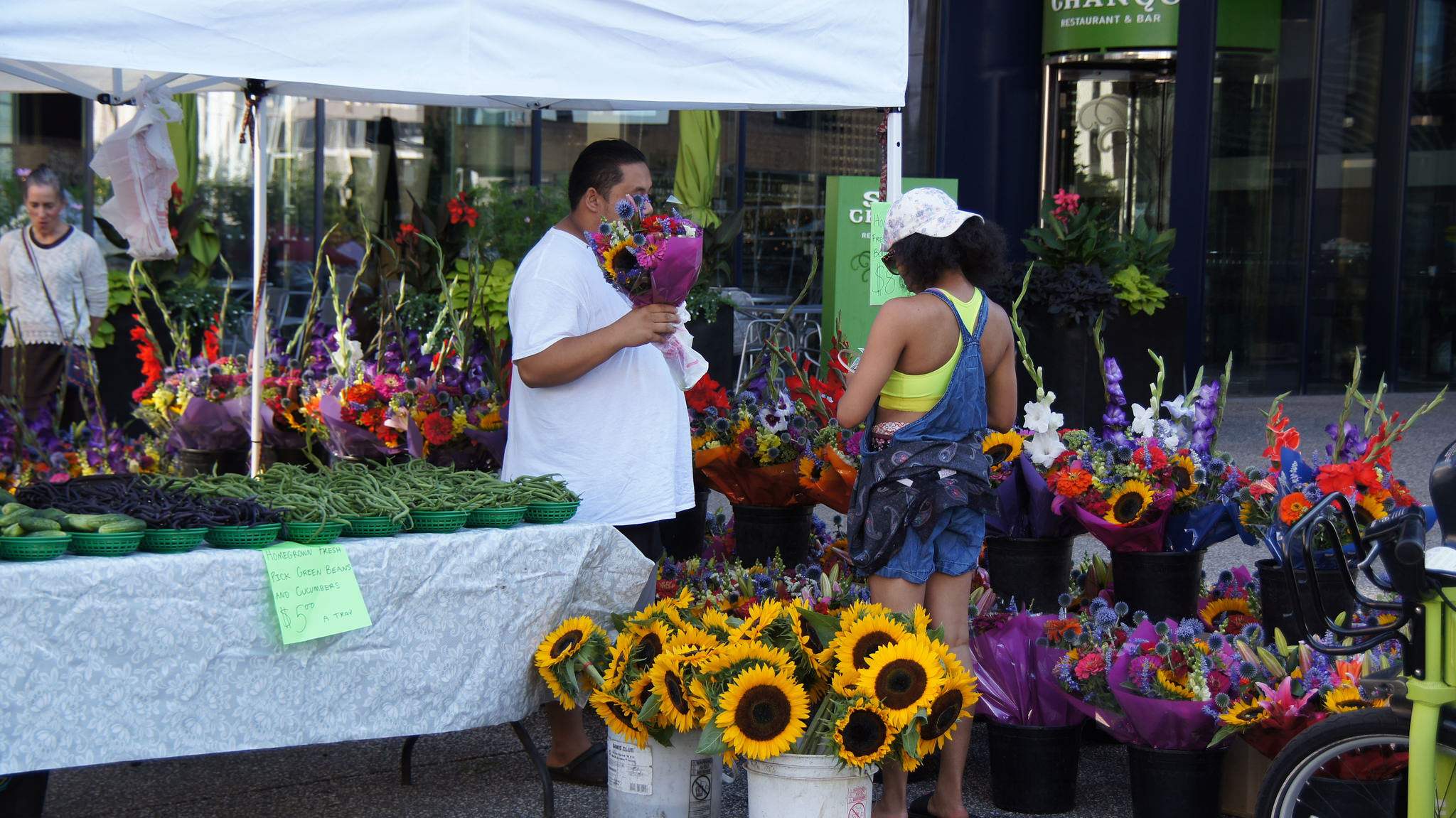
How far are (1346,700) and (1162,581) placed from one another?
92 centimetres

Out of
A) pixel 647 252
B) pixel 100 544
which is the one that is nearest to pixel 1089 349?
pixel 647 252

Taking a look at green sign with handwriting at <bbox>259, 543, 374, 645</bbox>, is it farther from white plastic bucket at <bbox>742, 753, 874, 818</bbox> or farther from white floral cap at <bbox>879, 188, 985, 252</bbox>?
white floral cap at <bbox>879, 188, 985, 252</bbox>

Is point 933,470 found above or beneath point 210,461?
above

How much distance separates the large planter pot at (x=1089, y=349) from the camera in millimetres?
8352

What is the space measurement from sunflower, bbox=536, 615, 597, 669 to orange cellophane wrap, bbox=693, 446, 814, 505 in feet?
3.78

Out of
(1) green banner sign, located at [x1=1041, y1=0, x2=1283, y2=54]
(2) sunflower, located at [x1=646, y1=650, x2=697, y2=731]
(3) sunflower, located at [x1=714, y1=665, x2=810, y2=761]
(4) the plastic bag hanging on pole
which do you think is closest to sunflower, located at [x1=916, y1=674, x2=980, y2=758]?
(3) sunflower, located at [x1=714, y1=665, x2=810, y2=761]

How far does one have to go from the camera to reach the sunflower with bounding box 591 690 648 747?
3.10 metres

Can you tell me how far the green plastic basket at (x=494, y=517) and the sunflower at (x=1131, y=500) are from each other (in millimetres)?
1609

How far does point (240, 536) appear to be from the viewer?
288cm

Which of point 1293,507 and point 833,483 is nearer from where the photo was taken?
point 1293,507

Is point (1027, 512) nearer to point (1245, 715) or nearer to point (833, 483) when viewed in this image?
point (833, 483)

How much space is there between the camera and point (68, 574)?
265 centimetres

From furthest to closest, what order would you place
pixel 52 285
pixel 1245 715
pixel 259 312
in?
pixel 52 285
pixel 259 312
pixel 1245 715

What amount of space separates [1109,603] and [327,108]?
7.40 meters
